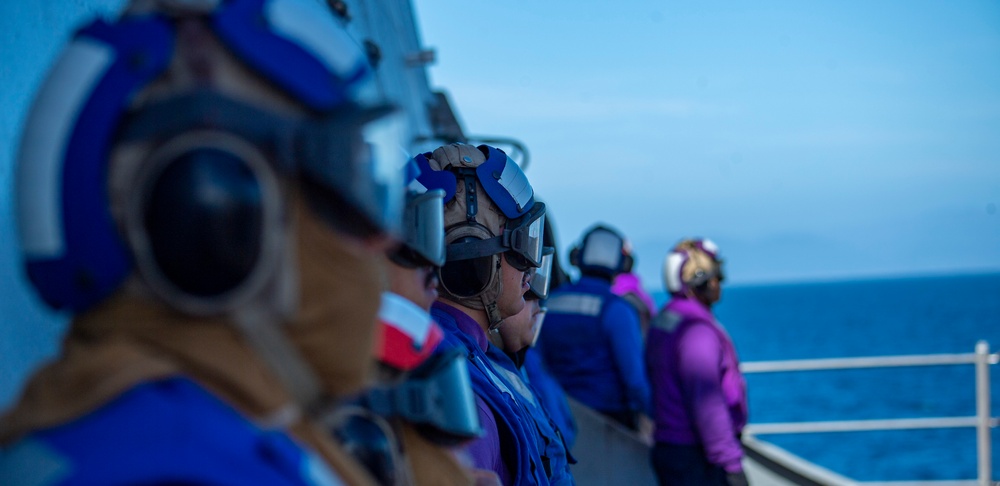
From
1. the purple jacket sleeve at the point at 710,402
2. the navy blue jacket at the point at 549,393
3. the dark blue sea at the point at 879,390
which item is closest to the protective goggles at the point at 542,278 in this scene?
the navy blue jacket at the point at 549,393

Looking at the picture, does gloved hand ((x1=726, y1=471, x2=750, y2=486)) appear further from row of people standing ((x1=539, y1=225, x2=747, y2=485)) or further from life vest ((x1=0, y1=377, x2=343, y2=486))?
life vest ((x1=0, y1=377, x2=343, y2=486))

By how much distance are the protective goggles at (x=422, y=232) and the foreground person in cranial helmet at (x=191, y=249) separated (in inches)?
24.6

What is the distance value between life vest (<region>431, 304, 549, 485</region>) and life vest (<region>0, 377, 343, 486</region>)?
1248 millimetres

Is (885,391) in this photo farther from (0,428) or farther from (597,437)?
(0,428)

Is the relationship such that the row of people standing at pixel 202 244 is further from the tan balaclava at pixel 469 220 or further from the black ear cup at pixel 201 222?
the tan balaclava at pixel 469 220

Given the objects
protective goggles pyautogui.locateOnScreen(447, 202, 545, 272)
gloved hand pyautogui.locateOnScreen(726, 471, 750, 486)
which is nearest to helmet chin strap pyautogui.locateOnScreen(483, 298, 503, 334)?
protective goggles pyautogui.locateOnScreen(447, 202, 545, 272)

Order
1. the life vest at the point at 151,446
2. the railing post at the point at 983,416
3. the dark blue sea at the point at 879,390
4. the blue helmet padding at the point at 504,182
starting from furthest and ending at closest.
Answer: the dark blue sea at the point at 879,390 < the railing post at the point at 983,416 < the blue helmet padding at the point at 504,182 < the life vest at the point at 151,446

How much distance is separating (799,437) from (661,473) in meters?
41.0

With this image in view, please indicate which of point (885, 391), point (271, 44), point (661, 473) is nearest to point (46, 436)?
point (271, 44)

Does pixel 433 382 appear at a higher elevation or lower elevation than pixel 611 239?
lower

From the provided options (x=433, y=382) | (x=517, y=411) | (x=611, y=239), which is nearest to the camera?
(x=433, y=382)

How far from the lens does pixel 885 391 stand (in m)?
51.1

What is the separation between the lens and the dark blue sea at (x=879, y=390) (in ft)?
104

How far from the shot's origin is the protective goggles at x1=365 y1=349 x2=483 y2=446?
1339 mm
